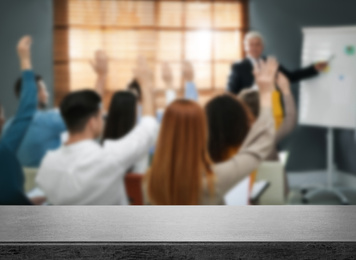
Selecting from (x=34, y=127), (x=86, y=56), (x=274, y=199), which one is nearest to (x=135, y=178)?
(x=274, y=199)

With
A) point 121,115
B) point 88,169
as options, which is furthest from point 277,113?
point 88,169

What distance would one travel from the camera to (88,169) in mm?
2031

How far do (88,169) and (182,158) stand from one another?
1.24 ft

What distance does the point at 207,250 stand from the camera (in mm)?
540

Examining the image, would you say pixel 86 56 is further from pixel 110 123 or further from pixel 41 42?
pixel 110 123

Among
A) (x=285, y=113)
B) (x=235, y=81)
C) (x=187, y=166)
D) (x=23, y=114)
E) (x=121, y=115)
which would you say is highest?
(x=23, y=114)

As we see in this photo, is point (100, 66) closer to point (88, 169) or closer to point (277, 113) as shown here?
point (88, 169)

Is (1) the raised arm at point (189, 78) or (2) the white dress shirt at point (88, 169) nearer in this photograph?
(2) the white dress shirt at point (88, 169)

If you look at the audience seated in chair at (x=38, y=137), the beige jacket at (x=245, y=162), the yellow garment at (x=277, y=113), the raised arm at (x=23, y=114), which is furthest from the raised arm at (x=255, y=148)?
the audience seated in chair at (x=38, y=137)

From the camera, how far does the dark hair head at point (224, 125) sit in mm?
2311

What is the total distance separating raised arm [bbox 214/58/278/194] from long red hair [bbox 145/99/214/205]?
0.06m

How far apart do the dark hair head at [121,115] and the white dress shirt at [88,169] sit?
3.29ft

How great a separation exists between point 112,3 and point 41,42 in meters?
0.95

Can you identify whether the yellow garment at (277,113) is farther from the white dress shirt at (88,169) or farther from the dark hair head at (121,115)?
the white dress shirt at (88,169)
